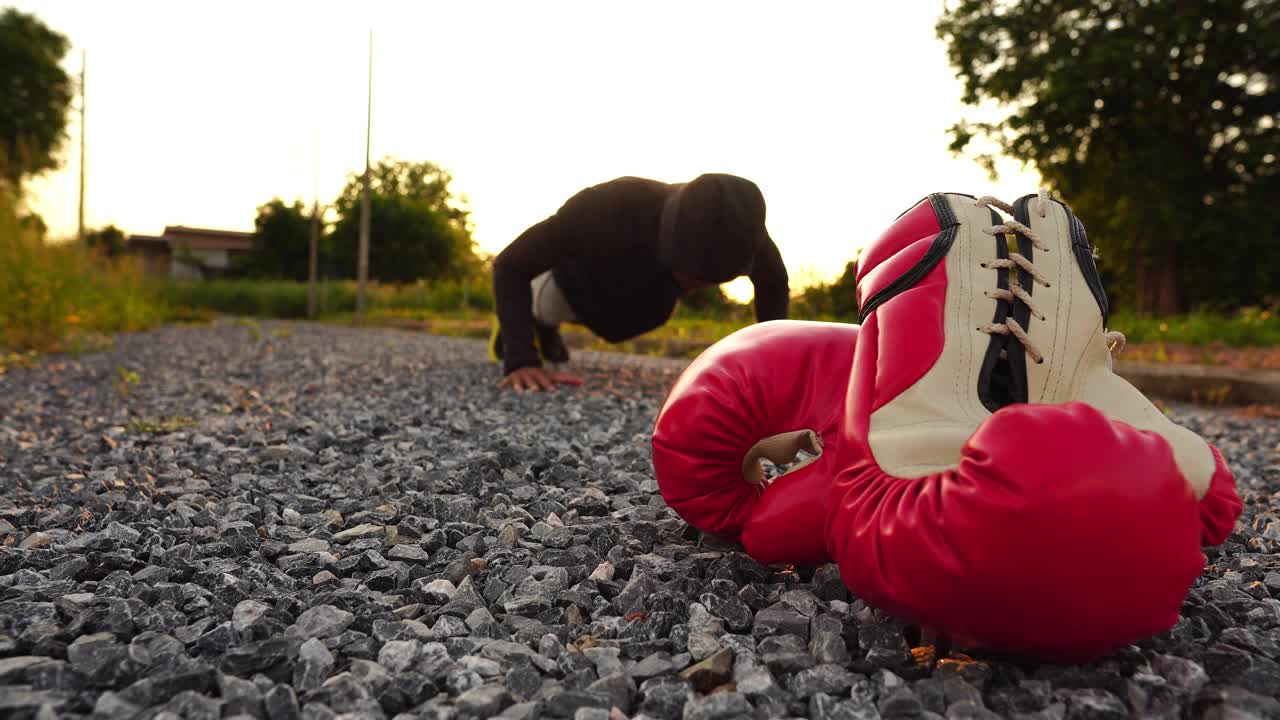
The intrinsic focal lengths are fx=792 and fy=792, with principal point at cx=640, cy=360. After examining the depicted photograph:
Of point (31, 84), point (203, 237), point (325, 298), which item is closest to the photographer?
point (31, 84)

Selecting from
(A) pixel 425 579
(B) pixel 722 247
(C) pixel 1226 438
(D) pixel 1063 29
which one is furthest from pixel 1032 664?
(D) pixel 1063 29

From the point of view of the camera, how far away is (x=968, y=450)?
90cm

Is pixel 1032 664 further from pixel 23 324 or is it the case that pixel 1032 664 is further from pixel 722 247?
pixel 23 324

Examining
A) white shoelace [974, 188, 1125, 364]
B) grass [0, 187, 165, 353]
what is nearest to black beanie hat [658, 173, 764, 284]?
white shoelace [974, 188, 1125, 364]

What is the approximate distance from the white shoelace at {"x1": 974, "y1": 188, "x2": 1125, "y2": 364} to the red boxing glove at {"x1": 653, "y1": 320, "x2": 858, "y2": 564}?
25 cm

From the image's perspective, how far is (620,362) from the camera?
5.95 metres

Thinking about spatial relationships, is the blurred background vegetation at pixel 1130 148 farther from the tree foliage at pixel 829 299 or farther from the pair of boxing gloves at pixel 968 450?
the pair of boxing gloves at pixel 968 450

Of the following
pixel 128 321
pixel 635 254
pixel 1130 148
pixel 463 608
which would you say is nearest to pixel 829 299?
pixel 1130 148

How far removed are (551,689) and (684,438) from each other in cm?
47

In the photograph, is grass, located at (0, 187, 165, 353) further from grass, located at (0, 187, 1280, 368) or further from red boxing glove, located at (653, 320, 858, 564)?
red boxing glove, located at (653, 320, 858, 564)

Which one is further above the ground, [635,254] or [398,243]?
[398,243]

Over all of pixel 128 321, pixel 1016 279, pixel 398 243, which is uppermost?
pixel 398 243

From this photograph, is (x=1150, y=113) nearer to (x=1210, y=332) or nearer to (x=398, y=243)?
(x=1210, y=332)

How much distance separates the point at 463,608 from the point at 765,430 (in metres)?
0.55
